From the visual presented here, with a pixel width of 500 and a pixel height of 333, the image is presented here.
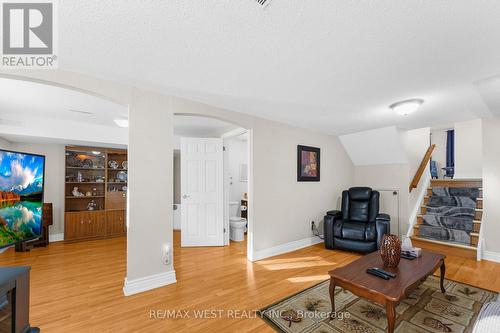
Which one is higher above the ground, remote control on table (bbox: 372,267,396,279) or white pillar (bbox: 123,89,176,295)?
white pillar (bbox: 123,89,176,295)

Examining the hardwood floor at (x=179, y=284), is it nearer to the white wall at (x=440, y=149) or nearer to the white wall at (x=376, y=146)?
the white wall at (x=376, y=146)

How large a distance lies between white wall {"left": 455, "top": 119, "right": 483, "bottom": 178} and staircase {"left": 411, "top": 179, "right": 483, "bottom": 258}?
1142 millimetres

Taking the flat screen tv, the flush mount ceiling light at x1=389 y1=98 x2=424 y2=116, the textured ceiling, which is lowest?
the flat screen tv

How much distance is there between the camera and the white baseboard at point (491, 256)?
11.1 feet

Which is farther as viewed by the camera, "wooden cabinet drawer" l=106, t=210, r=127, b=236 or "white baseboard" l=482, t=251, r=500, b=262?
"wooden cabinet drawer" l=106, t=210, r=127, b=236

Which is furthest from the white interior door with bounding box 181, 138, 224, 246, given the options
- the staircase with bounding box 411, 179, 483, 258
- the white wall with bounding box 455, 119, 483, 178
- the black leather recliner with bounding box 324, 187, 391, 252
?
the white wall with bounding box 455, 119, 483, 178

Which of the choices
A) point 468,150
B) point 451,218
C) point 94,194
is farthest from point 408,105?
point 94,194

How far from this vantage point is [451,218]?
4.05m

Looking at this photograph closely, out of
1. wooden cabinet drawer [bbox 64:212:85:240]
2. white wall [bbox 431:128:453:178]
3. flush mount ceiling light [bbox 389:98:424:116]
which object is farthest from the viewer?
white wall [bbox 431:128:453:178]

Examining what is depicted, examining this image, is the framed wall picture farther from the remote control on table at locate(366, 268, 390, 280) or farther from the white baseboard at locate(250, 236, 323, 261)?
the remote control on table at locate(366, 268, 390, 280)

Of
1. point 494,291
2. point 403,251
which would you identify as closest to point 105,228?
point 403,251

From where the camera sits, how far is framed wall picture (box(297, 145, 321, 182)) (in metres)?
4.20

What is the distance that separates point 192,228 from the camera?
4.21 meters

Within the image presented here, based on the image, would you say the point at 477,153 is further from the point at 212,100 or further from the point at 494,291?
the point at 212,100
